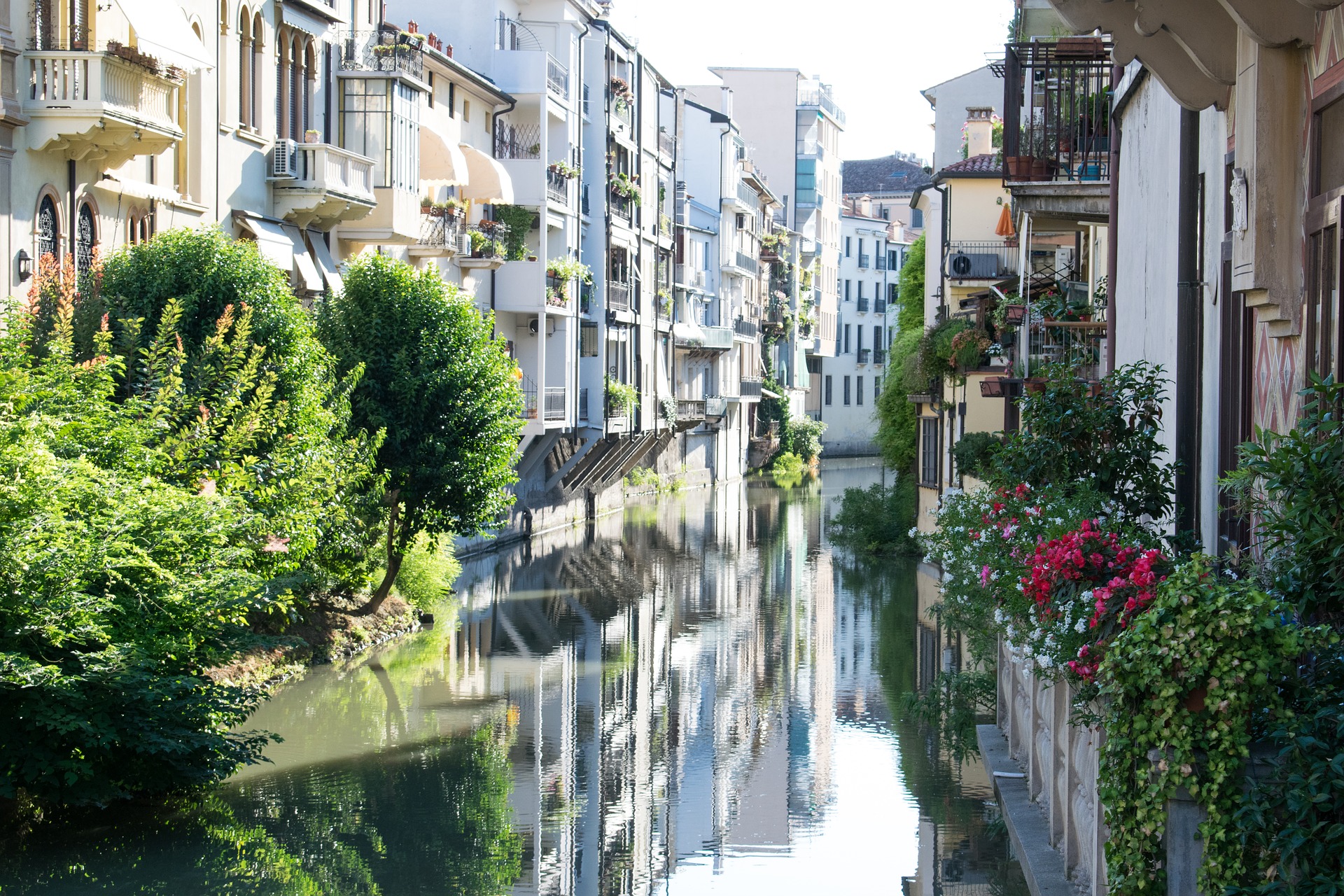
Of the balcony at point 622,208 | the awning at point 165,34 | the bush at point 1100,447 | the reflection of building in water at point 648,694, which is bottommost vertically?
the reflection of building in water at point 648,694

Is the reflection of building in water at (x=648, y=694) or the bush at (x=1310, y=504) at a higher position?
the bush at (x=1310, y=504)

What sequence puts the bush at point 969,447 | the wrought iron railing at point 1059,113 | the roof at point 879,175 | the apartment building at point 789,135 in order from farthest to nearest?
the roof at point 879,175
the apartment building at point 789,135
the bush at point 969,447
the wrought iron railing at point 1059,113

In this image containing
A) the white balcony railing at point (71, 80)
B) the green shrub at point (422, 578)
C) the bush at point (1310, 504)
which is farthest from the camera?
the green shrub at point (422, 578)

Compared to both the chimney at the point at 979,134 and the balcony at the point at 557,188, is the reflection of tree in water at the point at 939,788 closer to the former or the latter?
the chimney at the point at 979,134

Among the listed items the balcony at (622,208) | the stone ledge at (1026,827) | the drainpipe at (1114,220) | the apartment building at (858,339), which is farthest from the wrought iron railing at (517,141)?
the apartment building at (858,339)

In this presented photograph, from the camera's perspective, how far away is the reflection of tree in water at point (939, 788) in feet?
37.8

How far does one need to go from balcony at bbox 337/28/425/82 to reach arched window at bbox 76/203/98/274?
27.5ft

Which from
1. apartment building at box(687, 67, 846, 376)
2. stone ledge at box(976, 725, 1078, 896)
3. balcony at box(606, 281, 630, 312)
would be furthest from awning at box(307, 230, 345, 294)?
apartment building at box(687, 67, 846, 376)

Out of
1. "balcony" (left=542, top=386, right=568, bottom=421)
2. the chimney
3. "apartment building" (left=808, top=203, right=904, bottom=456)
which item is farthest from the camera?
"apartment building" (left=808, top=203, right=904, bottom=456)

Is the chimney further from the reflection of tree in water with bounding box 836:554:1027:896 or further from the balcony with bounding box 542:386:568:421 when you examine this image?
the reflection of tree in water with bounding box 836:554:1027:896

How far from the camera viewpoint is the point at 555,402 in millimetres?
36375

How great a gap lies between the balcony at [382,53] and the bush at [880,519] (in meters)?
14.8

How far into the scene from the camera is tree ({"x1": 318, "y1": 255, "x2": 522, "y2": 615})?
21.4 m

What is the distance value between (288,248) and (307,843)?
12750 mm
